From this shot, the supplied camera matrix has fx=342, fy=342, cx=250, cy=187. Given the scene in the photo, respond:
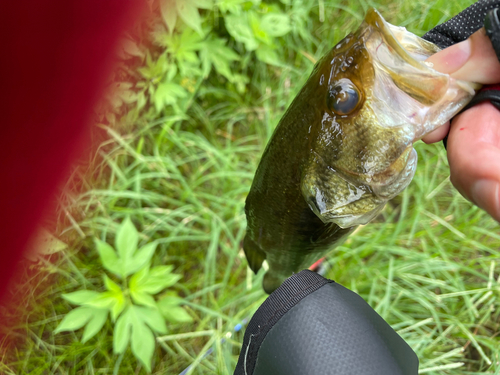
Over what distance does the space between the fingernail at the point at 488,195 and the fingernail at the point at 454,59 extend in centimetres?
27

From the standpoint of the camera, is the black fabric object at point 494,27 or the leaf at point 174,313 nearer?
the black fabric object at point 494,27

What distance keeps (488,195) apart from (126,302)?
120 cm

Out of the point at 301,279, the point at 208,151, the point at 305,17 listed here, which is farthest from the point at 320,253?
the point at 305,17

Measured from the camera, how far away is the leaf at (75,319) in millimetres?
1201

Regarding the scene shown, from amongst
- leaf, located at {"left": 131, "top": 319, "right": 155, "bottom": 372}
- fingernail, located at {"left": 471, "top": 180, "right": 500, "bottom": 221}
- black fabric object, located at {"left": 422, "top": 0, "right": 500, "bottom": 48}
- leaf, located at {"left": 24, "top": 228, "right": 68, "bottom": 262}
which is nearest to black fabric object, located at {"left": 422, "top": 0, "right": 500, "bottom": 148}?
black fabric object, located at {"left": 422, "top": 0, "right": 500, "bottom": 48}

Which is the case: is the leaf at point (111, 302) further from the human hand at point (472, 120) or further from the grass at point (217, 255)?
the human hand at point (472, 120)

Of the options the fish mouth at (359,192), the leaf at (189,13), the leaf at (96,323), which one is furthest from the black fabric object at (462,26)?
the leaf at (96,323)

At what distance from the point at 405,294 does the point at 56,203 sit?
5.41ft

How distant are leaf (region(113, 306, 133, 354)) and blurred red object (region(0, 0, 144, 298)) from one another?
498 mm

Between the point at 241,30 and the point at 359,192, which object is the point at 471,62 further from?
the point at 241,30

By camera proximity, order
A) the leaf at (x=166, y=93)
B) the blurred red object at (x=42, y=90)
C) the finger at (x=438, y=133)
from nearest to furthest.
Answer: the finger at (x=438, y=133), the blurred red object at (x=42, y=90), the leaf at (x=166, y=93)

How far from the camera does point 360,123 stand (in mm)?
786

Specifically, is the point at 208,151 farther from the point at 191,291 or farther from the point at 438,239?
the point at 438,239

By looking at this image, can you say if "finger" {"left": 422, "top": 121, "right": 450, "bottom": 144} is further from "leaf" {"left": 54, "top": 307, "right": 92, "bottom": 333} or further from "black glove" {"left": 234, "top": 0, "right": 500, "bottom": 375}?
"leaf" {"left": 54, "top": 307, "right": 92, "bottom": 333}
